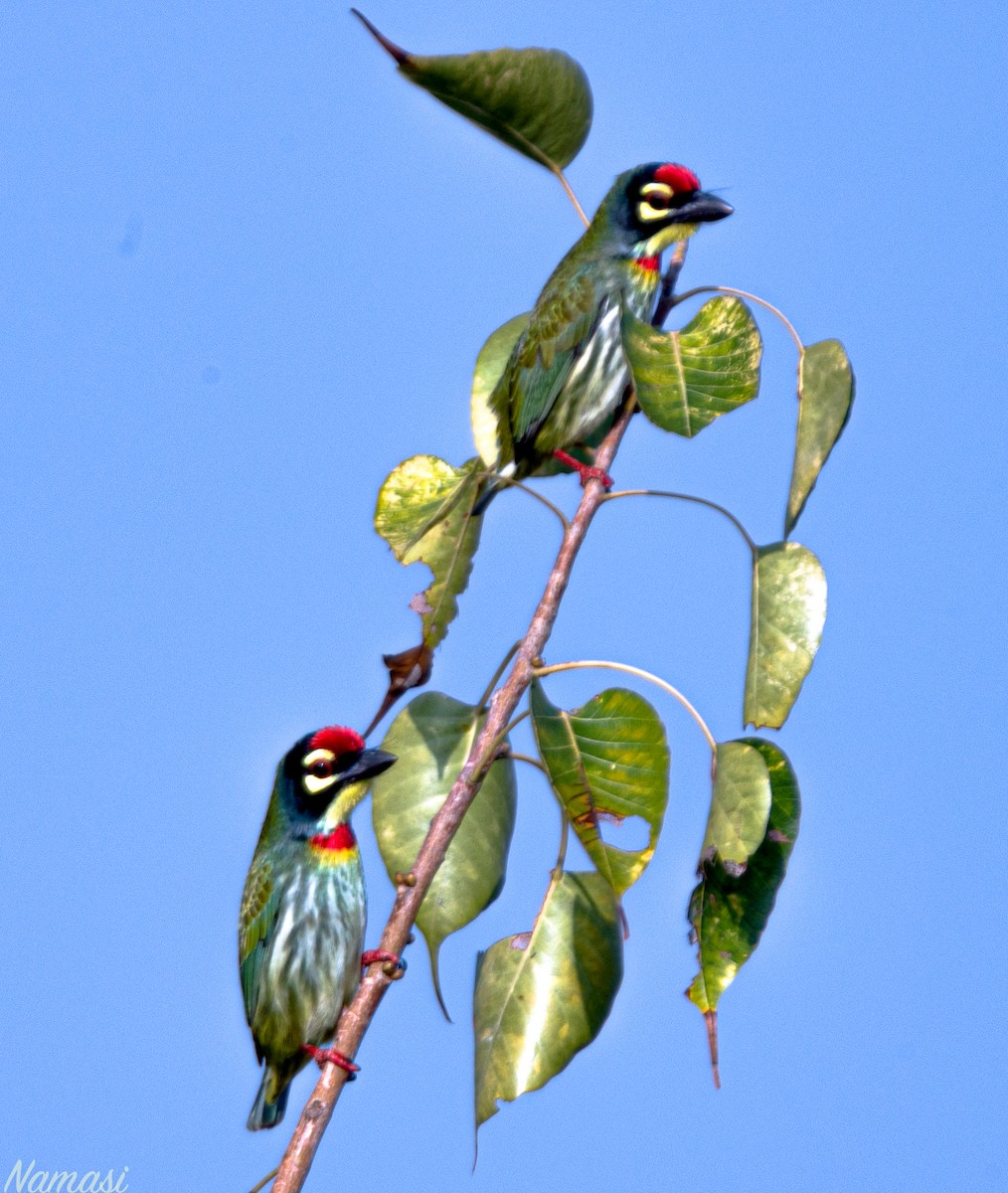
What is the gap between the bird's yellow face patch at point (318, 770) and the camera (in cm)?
439

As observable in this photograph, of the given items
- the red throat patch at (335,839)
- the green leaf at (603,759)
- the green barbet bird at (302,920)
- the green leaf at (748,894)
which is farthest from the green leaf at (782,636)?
the red throat patch at (335,839)

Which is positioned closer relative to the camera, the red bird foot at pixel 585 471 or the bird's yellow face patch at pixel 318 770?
the red bird foot at pixel 585 471

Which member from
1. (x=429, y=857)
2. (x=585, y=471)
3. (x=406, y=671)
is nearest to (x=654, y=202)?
(x=585, y=471)

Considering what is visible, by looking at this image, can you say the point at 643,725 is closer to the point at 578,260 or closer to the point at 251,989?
the point at 578,260

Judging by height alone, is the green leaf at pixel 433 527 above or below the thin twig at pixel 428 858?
above

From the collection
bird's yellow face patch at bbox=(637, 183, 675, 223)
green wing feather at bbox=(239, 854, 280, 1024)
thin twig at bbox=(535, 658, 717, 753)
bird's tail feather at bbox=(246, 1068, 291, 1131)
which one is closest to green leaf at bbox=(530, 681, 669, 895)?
thin twig at bbox=(535, 658, 717, 753)

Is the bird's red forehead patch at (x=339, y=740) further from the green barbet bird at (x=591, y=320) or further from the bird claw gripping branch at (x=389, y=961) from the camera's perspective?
the bird claw gripping branch at (x=389, y=961)

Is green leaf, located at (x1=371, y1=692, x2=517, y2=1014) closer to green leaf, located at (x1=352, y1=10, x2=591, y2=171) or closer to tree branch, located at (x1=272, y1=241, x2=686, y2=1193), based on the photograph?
tree branch, located at (x1=272, y1=241, x2=686, y2=1193)

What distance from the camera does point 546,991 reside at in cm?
312

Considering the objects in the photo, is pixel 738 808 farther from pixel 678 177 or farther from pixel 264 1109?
pixel 264 1109

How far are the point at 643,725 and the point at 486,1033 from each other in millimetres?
771

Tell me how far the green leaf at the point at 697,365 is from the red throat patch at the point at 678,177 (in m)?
1.25

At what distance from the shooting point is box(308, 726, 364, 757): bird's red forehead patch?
4.37 meters

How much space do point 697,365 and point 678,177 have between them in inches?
59.1
